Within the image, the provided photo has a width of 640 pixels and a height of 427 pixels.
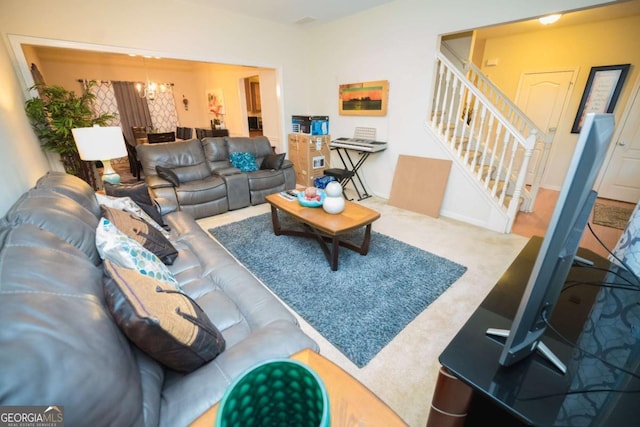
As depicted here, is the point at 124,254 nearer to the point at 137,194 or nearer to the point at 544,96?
the point at 137,194

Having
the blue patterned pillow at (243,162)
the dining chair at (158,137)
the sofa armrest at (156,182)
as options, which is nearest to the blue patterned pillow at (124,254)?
the sofa armrest at (156,182)

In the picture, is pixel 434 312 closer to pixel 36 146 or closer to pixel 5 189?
pixel 5 189

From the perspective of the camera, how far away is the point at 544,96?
4.58m

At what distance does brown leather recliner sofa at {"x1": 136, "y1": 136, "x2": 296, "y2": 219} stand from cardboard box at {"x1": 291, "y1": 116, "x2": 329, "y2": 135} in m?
1.00

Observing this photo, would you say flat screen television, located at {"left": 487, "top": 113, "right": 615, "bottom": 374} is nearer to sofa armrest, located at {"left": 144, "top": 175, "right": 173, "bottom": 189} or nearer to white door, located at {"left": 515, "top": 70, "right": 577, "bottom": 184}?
sofa armrest, located at {"left": 144, "top": 175, "right": 173, "bottom": 189}

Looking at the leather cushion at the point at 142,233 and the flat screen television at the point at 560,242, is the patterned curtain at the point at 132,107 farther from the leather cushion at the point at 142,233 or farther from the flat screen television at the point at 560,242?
the flat screen television at the point at 560,242

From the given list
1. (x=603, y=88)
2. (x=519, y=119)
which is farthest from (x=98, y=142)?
(x=603, y=88)

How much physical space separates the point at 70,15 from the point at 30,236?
3553mm

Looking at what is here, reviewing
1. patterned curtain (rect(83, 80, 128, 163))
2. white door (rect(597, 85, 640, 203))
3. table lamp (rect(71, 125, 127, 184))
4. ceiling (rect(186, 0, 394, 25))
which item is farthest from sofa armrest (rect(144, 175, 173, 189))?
white door (rect(597, 85, 640, 203))

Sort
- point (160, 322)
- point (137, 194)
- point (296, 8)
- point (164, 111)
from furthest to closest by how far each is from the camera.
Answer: point (164, 111) < point (296, 8) < point (137, 194) < point (160, 322)

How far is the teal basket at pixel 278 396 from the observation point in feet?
1.40

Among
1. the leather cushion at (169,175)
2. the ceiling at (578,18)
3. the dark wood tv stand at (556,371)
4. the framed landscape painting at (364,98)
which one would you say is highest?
the ceiling at (578,18)

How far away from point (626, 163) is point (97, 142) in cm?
687

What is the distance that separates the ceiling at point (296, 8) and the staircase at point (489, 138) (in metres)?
1.50
